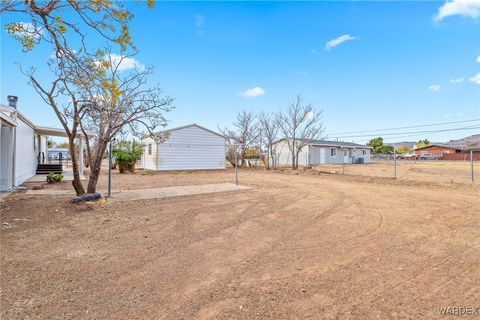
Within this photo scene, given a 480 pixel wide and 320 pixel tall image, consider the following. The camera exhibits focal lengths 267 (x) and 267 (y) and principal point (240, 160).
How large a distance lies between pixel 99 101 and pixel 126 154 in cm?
1124

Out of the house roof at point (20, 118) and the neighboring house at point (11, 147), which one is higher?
the house roof at point (20, 118)

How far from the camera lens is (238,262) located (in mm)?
3383

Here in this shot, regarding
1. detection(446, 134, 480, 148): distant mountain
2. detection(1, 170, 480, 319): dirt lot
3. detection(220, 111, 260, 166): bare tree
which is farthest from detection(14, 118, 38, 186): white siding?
detection(446, 134, 480, 148): distant mountain

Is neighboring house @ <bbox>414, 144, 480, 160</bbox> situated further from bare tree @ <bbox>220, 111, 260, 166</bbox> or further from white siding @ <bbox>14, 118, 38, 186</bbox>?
white siding @ <bbox>14, 118, 38, 186</bbox>

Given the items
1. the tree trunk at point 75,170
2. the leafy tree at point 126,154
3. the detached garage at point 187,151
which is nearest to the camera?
the tree trunk at point 75,170

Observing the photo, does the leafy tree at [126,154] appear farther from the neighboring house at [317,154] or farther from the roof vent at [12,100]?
the neighboring house at [317,154]

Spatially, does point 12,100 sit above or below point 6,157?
above

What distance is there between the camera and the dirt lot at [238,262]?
2.37 meters

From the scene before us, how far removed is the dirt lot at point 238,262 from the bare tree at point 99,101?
227 centimetres

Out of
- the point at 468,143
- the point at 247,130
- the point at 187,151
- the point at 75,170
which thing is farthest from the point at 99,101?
the point at 468,143

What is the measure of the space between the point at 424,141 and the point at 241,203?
83.6 meters

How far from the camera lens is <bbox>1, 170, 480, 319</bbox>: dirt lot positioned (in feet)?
7.78

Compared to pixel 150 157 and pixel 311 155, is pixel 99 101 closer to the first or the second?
pixel 150 157

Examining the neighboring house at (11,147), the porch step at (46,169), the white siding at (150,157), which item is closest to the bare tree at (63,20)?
the neighboring house at (11,147)
